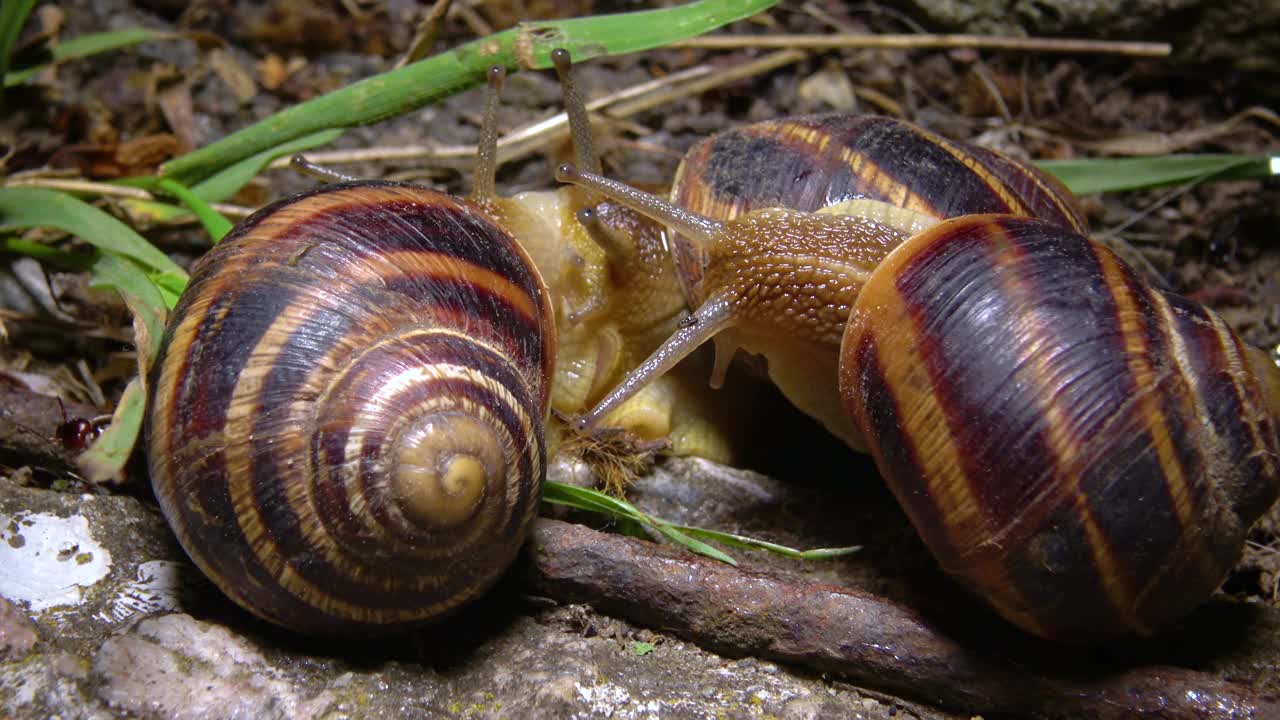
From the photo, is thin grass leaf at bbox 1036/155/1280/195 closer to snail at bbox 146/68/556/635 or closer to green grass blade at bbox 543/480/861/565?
green grass blade at bbox 543/480/861/565

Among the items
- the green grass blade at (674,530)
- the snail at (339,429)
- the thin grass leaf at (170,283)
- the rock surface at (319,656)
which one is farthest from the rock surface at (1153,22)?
the thin grass leaf at (170,283)

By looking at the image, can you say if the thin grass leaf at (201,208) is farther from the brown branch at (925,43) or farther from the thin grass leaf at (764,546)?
the brown branch at (925,43)

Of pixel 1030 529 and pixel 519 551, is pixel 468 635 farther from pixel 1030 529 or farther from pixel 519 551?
pixel 1030 529

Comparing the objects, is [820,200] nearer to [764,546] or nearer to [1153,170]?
[764,546]

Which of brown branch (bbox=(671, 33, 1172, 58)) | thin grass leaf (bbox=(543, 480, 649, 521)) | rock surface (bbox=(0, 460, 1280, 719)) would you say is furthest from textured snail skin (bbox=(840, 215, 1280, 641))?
brown branch (bbox=(671, 33, 1172, 58))

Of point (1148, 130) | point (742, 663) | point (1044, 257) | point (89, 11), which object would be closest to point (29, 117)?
point (89, 11)

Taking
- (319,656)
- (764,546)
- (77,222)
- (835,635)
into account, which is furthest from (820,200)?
(77,222)
